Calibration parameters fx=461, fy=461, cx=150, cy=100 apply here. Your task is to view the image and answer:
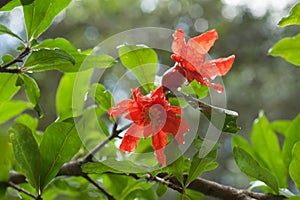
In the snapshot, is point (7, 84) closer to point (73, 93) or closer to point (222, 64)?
point (73, 93)

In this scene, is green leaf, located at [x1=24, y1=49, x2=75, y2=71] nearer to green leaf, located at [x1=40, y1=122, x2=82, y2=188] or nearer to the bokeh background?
green leaf, located at [x1=40, y1=122, x2=82, y2=188]

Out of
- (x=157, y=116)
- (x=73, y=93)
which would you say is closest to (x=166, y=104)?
(x=157, y=116)

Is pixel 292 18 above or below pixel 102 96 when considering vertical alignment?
above

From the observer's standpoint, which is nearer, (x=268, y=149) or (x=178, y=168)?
(x=178, y=168)

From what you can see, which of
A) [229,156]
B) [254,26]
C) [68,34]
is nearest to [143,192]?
[229,156]

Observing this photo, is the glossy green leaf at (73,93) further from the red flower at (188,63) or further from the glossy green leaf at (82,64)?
the red flower at (188,63)

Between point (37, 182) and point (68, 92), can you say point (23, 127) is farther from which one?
point (68, 92)

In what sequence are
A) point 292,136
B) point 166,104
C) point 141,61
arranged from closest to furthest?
point 166,104 → point 141,61 → point 292,136
